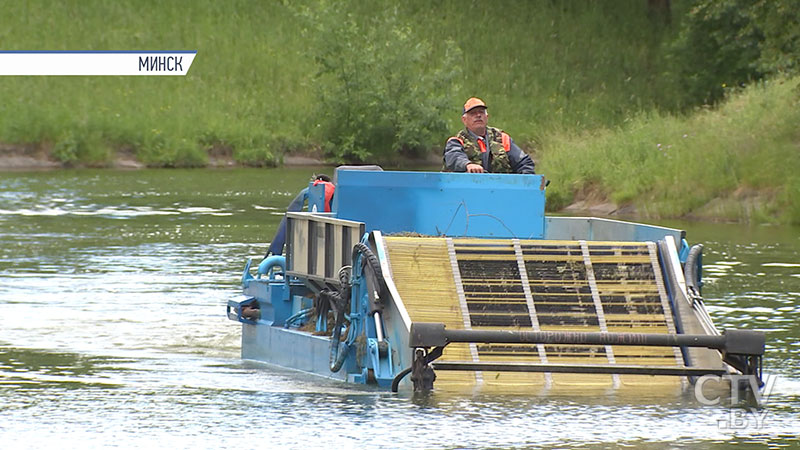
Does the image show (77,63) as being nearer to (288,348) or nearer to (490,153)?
(490,153)

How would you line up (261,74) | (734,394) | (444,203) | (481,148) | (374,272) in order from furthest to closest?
(261,74), (481,148), (444,203), (374,272), (734,394)

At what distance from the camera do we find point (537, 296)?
12695mm

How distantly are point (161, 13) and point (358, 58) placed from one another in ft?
33.5

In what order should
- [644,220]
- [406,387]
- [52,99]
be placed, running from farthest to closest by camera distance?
[52,99], [644,220], [406,387]

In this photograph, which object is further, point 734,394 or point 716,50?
point 716,50

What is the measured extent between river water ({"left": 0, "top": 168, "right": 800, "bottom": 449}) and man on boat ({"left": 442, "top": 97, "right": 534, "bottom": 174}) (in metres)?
2.57

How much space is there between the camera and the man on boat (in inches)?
567

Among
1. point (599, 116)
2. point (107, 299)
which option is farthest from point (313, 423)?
point (599, 116)

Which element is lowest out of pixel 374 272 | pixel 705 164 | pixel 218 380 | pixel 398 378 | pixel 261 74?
pixel 218 380

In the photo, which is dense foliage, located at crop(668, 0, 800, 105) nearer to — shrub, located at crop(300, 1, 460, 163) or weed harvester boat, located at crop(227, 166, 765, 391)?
shrub, located at crop(300, 1, 460, 163)

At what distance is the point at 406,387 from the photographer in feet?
38.9

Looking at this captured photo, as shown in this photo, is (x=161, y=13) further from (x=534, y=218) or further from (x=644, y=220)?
(x=534, y=218)

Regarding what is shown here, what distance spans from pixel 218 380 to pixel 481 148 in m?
3.26

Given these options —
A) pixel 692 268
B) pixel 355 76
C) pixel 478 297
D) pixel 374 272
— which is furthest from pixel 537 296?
pixel 355 76
